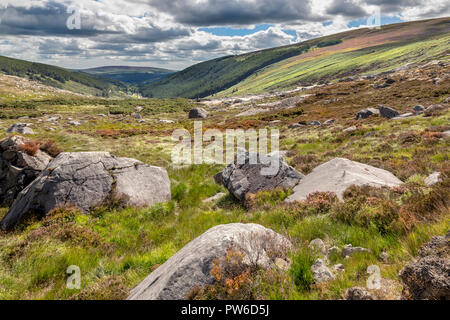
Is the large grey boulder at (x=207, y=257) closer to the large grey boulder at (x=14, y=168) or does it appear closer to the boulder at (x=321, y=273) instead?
the boulder at (x=321, y=273)

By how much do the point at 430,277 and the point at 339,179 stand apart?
23.2ft

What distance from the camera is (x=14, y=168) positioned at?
14.2 metres

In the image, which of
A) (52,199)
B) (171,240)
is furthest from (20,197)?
(171,240)

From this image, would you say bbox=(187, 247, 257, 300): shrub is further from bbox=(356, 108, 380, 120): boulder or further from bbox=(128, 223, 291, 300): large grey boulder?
bbox=(356, 108, 380, 120): boulder

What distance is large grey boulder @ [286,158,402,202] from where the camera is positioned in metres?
9.16

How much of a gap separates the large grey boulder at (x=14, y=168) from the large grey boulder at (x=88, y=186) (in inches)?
159

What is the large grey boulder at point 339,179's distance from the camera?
9.16 meters

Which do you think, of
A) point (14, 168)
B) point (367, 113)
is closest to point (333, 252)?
point (14, 168)

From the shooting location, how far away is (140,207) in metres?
11.2

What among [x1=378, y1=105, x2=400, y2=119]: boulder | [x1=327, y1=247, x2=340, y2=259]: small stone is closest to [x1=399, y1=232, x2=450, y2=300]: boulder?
[x1=327, y1=247, x2=340, y2=259]: small stone

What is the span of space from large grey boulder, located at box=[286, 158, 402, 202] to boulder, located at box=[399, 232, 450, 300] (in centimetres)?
528

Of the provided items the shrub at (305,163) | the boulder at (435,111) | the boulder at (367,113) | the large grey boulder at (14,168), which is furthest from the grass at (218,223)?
the boulder at (367,113)
